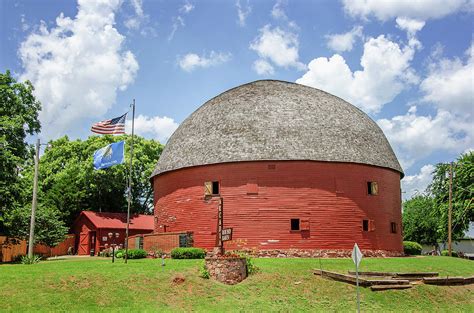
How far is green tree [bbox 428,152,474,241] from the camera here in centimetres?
4401

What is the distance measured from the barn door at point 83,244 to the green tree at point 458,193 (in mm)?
31450

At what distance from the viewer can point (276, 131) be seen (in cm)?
3203

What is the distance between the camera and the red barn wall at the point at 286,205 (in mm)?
30328

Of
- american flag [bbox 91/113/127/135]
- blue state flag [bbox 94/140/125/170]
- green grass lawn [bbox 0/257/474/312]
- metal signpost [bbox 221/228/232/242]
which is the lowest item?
green grass lawn [bbox 0/257/474/312]

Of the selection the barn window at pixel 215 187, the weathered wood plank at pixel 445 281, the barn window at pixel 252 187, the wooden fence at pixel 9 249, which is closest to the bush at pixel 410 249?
the weathered wood plank at pixel 445 281

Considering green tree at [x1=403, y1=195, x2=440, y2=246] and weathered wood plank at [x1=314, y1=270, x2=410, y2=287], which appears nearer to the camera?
weathered wood plank at [x1=314, y1=270, x2=410, y2=287]

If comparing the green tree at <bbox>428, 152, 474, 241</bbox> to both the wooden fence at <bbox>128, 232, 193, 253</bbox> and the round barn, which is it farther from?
the wooden fence at <bbox>128, 232, 193, 253</bbox>

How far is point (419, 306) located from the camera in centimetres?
2094

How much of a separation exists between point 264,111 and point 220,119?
2.97 metres

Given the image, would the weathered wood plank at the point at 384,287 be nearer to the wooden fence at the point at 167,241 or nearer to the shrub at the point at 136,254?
the wooden fence at the point at 167,241

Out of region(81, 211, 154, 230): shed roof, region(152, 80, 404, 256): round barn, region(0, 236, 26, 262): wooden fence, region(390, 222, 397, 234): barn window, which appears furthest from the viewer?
region(81, 211, 154, 230): shed roof

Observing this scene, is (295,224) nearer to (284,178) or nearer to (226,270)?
(284,178)

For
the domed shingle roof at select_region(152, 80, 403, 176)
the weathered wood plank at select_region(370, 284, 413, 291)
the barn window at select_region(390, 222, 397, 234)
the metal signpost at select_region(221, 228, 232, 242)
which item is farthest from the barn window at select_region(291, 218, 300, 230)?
the weathered wood plank at select_region(370, 284, 413, 291)

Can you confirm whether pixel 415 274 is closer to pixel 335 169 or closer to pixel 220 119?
pixel 335 169
